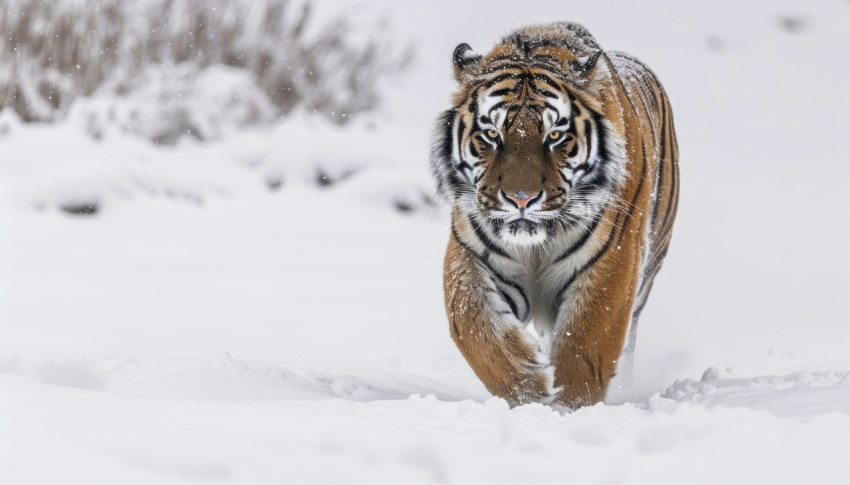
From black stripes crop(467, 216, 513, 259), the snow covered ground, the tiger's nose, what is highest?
the tiger's nose

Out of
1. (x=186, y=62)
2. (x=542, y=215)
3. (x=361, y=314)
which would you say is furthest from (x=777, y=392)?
(x=186, y=62)

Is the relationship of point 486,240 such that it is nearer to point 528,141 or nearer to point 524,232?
point 524,232

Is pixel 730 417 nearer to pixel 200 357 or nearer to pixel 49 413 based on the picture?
pixel 49 413

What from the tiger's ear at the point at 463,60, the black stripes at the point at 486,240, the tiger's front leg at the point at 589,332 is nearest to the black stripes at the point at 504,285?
the black stripes at the point at 486,240

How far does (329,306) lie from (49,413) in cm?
317

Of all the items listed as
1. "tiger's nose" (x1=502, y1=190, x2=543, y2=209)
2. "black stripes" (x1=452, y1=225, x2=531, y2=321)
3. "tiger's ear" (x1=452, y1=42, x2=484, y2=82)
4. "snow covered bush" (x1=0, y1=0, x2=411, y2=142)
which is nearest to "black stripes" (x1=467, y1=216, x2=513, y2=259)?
"black stripes" (x1=452, y1=225, x2=531, y2=321)

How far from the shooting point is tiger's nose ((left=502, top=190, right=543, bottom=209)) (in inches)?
98.0

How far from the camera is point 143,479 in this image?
4.75ft

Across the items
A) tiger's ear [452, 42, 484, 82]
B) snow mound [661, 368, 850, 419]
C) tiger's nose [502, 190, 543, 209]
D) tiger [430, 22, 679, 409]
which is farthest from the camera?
tiger's ear [452, 42, 484, 82]

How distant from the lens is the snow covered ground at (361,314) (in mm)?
1604

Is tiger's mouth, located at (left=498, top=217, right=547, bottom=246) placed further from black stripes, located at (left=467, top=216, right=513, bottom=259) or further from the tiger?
black stripes, located at (left=467, top=216, right=513, bottom=259)

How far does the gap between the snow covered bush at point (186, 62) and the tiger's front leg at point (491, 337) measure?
5.86 metres

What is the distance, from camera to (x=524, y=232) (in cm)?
257

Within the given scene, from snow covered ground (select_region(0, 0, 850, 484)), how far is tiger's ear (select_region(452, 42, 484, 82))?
0.32ft
